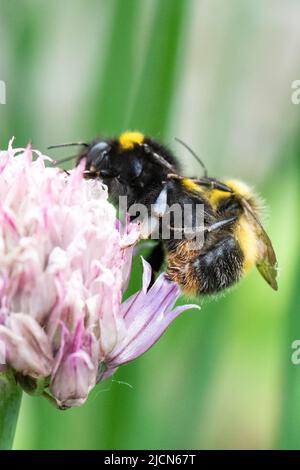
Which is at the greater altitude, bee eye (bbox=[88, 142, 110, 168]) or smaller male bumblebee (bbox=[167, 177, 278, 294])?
bee eye (bbox=[88, 142, 110, 168])

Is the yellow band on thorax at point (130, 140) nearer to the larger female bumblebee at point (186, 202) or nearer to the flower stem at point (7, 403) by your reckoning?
the larger female bumblebee at point (186, 202)

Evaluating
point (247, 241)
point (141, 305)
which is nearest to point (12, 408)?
point (141, 305)

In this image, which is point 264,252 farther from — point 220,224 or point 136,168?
point 136,168

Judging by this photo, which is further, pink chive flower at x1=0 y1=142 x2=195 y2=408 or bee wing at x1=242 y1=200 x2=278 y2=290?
bee wing at x1=242 y1=200 x2=278 y2=290

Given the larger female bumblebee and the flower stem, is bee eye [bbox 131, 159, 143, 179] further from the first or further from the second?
the flower stem

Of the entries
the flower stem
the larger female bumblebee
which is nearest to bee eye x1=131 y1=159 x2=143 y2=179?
the larger female bumblebee

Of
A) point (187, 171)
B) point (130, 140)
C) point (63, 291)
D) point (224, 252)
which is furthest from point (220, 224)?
point (187, 171)

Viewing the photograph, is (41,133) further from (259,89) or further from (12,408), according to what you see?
(12,408)
